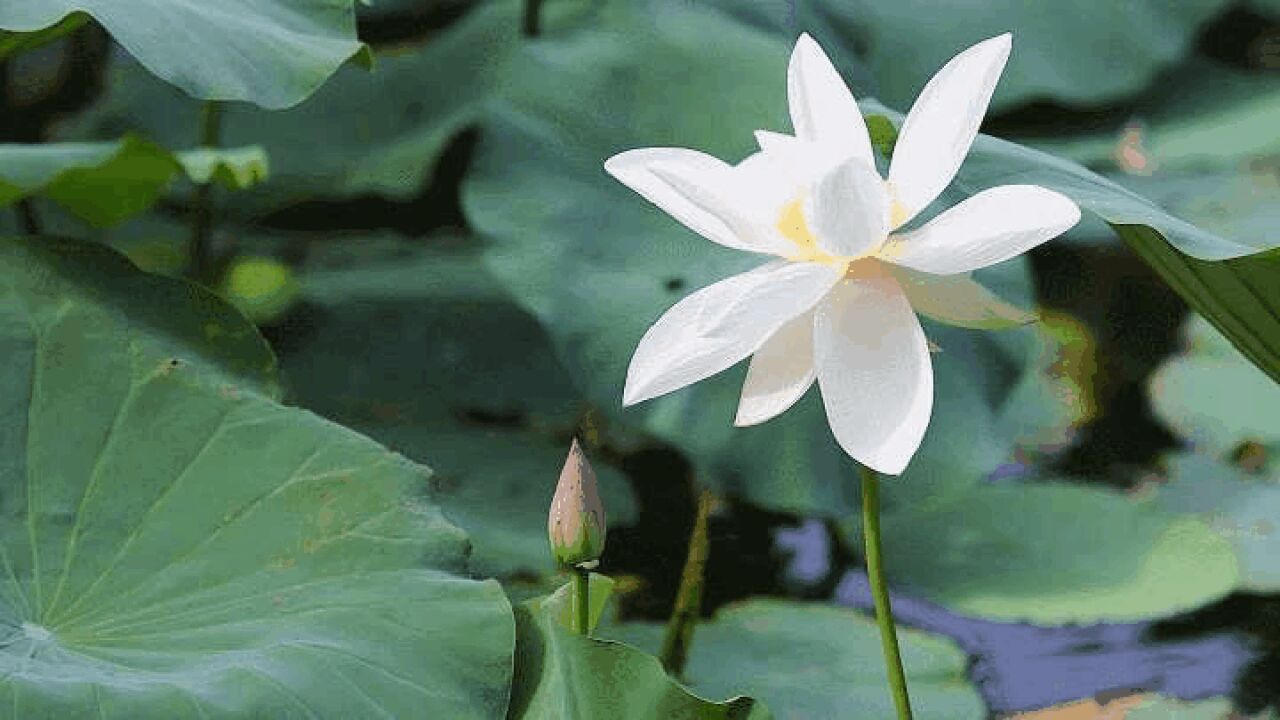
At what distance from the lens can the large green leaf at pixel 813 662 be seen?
1331mm

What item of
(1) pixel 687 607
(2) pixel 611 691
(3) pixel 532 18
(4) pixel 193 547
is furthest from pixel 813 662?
(3) pixel 532 18

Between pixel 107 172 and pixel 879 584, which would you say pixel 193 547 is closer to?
pixel 879 584

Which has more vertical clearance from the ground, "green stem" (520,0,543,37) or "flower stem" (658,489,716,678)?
"green stem" (520,0,543,37)

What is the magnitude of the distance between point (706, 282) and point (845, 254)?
507 millimetres

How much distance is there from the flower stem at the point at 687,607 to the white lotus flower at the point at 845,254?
280 mm

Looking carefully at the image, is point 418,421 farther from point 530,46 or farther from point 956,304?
point 956,304

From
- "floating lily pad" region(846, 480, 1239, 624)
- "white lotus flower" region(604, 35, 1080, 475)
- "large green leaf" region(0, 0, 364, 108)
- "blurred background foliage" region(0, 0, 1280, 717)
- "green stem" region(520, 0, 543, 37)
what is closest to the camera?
"white lotus flower" region(604, 35, 1080, 475)

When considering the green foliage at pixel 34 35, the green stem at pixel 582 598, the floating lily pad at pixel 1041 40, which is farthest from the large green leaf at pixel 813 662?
the floating lily pad at pixel 1041 40

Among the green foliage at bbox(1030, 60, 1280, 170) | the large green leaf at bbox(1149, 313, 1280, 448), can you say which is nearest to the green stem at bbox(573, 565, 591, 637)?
the large green leaf at bbox(1149, 313, 1280, 448)

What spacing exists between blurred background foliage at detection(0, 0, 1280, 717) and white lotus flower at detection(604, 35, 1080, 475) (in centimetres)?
9

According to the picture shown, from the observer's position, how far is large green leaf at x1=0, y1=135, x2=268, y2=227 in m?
1.41

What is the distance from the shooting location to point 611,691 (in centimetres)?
102

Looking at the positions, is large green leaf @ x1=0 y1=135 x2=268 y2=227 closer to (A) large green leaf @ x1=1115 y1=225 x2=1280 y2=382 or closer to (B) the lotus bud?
(B) the lotus bud

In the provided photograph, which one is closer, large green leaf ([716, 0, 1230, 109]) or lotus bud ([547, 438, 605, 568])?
lotus bud ([547, 438, 605, 568])
